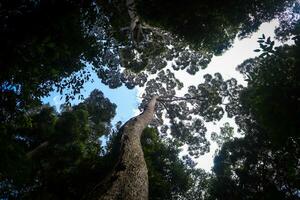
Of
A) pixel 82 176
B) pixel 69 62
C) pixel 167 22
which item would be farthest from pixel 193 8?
pixel 82 176

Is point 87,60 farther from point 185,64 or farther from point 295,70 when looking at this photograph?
point 185,64

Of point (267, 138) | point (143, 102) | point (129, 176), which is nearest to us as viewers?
point (129, 176)

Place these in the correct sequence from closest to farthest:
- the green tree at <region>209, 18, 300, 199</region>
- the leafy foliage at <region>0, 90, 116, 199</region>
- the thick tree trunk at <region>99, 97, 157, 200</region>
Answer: the thick tree trunk at <region>99, 97, 157, 200</region> → the green tree at <region>209, 18, 300, 199</region> → the leafy foliage at <region>0, 90, 116, 199</region>

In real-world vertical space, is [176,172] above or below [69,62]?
below

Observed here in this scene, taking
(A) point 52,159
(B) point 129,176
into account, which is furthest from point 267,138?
(A) point 52,159

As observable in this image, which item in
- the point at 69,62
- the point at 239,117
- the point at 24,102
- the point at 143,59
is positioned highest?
the point at 143,59

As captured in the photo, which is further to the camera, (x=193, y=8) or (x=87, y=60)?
(x=87, y=60)

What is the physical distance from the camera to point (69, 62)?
399 inches

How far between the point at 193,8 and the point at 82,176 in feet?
27.1

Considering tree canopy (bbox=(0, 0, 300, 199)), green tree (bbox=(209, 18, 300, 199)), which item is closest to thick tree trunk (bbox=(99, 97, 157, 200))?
tree canopy (bbox=(0, 0, 300, 199))

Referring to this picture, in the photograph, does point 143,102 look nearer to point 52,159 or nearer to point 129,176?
point 52,159

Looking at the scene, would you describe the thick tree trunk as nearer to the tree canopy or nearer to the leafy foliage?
the tree canopy

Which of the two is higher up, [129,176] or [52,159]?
[52,159]

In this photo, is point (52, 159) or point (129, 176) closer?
point (129, 176)
